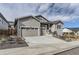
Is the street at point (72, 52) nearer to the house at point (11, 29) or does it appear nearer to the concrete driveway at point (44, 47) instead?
the concrete driveway at point (44, 47)

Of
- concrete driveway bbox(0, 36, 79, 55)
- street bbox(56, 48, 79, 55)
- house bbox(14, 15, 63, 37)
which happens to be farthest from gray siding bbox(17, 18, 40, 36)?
street bbox(56, 48, 79, 55)

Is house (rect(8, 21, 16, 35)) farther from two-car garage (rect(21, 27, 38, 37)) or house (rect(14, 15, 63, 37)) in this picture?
two-car garage (rect(21, 27, 38, 37))

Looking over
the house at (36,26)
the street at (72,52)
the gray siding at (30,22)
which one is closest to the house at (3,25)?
the house at (36,26)

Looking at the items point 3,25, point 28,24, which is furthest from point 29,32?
point 3,25

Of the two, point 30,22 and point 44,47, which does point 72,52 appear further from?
point 30,22

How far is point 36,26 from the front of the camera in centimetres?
363

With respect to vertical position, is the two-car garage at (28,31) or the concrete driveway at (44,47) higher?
the two-car garage at (28,31)

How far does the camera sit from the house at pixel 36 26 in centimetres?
361

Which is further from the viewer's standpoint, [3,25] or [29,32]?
[29,32]

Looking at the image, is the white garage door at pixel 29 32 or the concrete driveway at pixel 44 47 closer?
the concrete driveway at pixel 44 47

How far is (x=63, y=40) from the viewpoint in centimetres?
369

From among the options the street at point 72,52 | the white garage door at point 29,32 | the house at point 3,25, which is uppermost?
the house at point 3,25

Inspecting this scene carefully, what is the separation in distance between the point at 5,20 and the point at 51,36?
41.5 inches

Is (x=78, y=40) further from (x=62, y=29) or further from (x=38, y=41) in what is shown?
(x=38, y=41)
